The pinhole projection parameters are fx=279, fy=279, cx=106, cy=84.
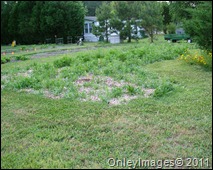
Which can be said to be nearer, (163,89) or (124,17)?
(163,89)

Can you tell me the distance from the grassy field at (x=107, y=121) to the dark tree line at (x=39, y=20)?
18.3m

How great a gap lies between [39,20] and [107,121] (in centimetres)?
2387

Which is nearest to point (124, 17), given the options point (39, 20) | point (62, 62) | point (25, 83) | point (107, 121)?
point (39, 20)

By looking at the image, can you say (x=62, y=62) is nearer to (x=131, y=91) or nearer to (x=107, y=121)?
(x=131, y=91)

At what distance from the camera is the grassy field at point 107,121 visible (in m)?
2.87

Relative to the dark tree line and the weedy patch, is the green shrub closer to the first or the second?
the weedy patch

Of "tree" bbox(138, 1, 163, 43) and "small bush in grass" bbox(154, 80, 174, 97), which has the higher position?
"tree" bbox(138, 1, 163, 43)

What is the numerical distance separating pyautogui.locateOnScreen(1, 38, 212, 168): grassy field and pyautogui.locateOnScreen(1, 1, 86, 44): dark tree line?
18346 millimetres

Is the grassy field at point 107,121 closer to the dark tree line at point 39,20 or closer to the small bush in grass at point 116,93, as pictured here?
the small bush in grass at point 116,93

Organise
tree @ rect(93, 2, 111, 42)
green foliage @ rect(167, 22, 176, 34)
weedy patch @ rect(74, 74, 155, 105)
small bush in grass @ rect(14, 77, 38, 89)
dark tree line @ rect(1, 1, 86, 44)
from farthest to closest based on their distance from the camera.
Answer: green foliage @ rect(167, 22, 176, 34), dark tree line @ rect(1, 1, 86, 44), tree @ rect(93, 2, 111, 42), small bush in grass @ rect(14, 77, 38, 89), weedy patch @ rect(74, 74, 155, 105)

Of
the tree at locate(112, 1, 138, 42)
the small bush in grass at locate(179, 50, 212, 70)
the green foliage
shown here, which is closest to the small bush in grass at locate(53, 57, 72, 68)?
the small bush in grass at locate(179, 50, 212, 70)

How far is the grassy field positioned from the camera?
2873 millimetres

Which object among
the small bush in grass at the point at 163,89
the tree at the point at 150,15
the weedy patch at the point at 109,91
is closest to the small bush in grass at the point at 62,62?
the weedy patch at the point at 109,91

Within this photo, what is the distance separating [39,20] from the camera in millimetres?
25969
